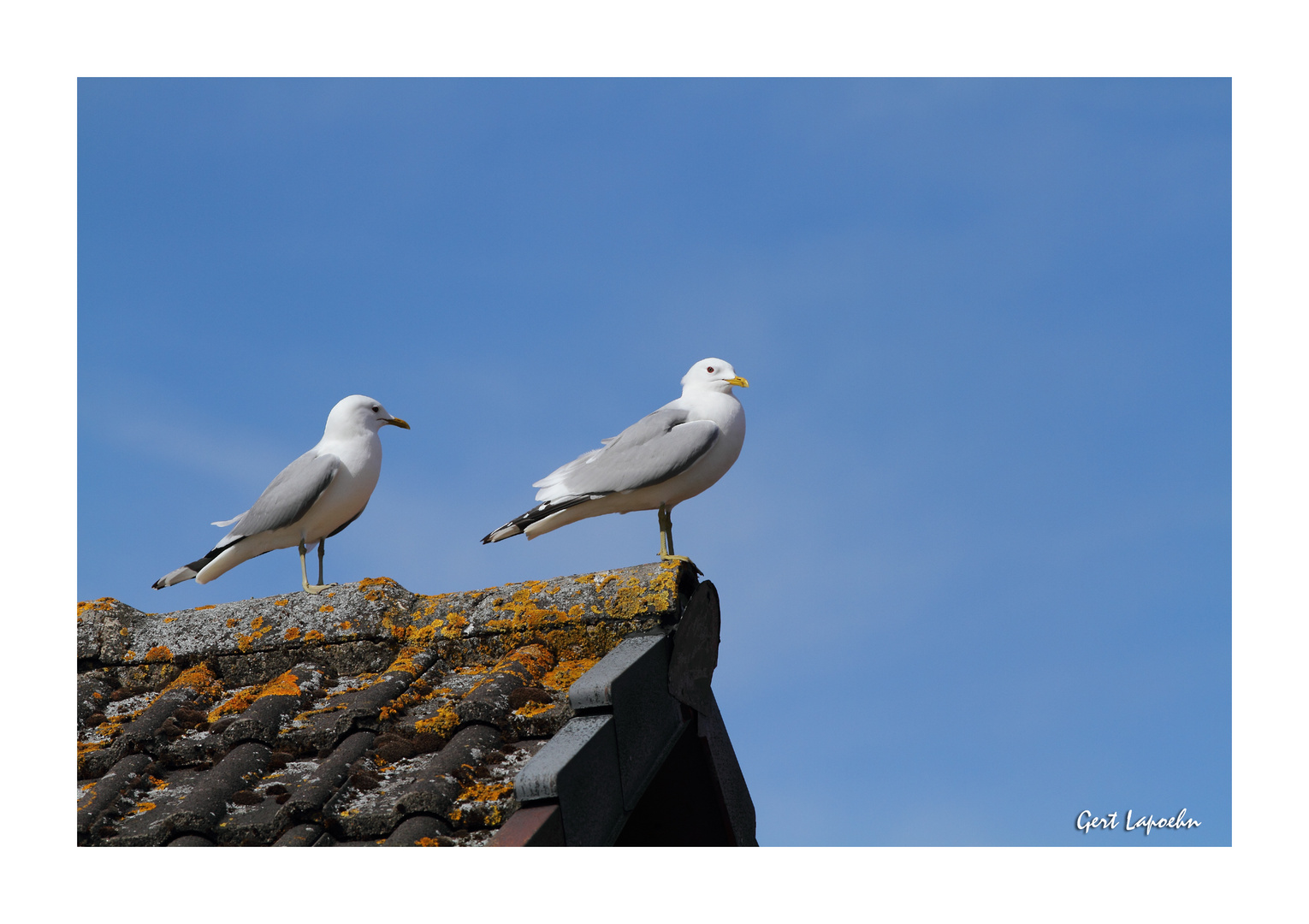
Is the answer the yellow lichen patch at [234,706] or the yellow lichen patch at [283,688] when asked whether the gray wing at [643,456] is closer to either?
the yellow lichen patch at [283,688]

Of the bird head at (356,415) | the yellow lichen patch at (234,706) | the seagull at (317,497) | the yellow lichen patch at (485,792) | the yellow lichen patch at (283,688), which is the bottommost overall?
the yellow lichen patch at (485,792)

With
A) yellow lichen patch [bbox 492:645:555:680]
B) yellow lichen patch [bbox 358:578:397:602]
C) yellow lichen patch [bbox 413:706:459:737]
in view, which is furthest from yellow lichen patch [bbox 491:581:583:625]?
yellow lichen patch [bbox 413:706:459:737]

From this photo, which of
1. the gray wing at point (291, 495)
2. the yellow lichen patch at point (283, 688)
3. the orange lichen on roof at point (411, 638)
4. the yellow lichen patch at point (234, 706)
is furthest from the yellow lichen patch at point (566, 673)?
the gray wing at point (291, 495)

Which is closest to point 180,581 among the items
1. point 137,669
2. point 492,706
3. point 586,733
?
point 137,669

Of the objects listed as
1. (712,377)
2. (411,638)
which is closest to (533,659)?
(411,638)

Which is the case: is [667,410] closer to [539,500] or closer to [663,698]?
[539,500]

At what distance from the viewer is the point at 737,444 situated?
6879 mm

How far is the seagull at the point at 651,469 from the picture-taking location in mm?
6523

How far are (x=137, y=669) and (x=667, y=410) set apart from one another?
A: 11.1ft

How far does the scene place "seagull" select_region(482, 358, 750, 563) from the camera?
6523 millimetres

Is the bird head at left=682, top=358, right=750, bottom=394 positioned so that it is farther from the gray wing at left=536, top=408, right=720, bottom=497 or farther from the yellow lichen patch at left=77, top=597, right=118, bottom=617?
the yellow lichen patch at left=77, top=597, right=118, bottom=617

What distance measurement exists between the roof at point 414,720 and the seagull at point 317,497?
237 centimetres

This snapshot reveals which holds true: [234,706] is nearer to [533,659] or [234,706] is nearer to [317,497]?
[533,659]

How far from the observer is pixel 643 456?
656 centimetres
